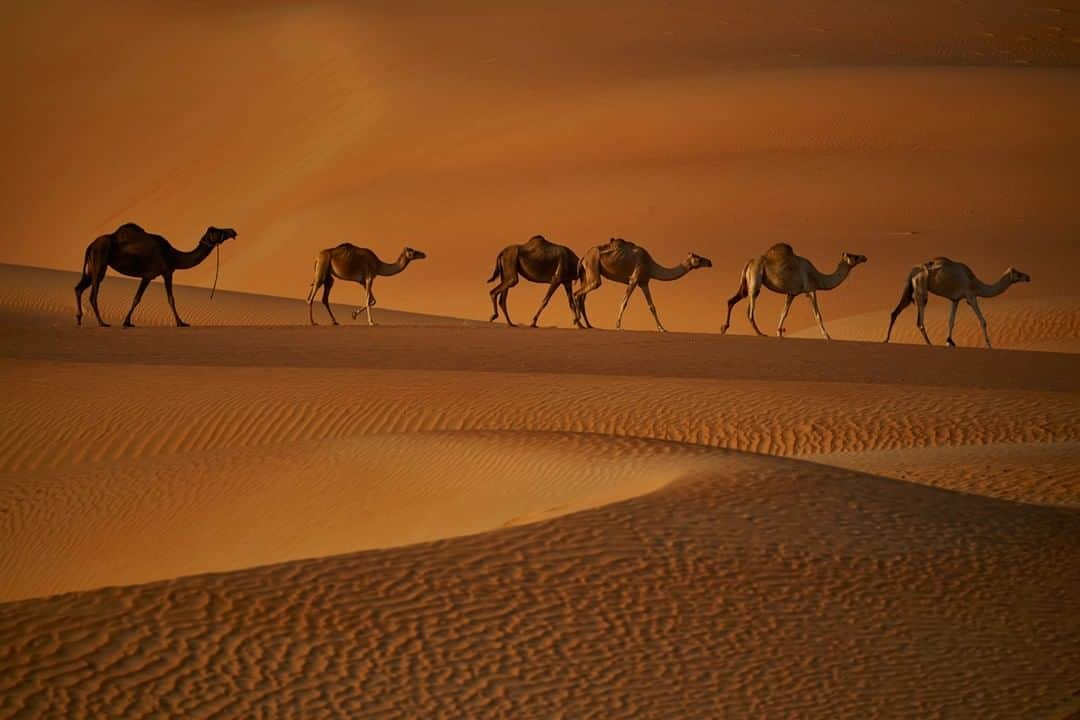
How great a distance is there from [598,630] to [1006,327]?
19779 millimetres

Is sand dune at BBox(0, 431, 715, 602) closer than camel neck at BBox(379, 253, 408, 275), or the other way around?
Result: sand dune at BBox(0, 431, 715, 602)

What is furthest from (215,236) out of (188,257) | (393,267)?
(393,267)

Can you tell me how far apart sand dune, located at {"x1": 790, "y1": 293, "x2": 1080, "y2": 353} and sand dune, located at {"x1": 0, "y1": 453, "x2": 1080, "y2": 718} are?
16975mm

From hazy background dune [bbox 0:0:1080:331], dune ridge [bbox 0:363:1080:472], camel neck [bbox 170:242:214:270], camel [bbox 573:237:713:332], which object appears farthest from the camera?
hazy background dune [bbox 0:0:1080:331]

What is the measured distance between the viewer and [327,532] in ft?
33.6

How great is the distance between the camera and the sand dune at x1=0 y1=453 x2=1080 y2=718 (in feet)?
18.2

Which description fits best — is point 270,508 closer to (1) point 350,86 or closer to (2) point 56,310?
(2) point 56,310

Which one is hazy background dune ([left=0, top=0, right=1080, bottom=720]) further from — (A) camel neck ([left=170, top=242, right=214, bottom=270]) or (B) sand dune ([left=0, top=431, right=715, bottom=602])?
(A) camel neck ([left=170, top=242, right=214, bottom=270])

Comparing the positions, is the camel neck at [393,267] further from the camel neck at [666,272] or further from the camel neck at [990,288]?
the camel neck at [990,288]

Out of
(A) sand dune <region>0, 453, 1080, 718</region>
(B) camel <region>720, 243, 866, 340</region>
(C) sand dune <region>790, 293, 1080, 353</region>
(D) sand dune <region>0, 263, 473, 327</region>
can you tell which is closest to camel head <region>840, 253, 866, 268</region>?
(B) camel <region>720, 243, 866, 340</region>

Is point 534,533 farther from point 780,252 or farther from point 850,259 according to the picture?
point 850,259

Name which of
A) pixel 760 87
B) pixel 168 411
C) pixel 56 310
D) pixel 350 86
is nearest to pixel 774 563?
pixel 168 411

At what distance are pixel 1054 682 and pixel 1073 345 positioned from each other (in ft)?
61.1

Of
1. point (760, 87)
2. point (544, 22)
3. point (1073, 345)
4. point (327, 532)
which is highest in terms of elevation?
point (544, 22)
